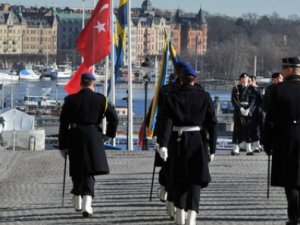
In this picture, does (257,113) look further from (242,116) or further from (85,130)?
(85,130)

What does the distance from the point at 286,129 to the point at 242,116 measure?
9.39 metres

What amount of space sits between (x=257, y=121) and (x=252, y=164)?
80.9 inches

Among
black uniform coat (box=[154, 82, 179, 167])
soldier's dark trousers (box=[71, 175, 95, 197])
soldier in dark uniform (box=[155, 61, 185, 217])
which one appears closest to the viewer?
black uniform coat (box=[154, 82, 179, 167])

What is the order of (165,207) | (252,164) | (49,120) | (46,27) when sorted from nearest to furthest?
(165,207) → (252,164) → (49,120) → (46,27)

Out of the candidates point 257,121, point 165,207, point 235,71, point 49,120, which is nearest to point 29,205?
point 165,207

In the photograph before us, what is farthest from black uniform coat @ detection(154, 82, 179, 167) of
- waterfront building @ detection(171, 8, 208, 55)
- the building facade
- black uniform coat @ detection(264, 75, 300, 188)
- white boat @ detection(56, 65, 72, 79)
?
waterfront building @ detection(171, 8, 208, 55)

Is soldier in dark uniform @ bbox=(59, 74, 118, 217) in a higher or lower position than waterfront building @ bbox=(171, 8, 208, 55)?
higher

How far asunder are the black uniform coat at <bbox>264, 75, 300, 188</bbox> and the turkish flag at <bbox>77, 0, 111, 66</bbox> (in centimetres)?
1449

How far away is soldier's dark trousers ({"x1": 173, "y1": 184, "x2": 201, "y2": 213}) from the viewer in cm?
1240

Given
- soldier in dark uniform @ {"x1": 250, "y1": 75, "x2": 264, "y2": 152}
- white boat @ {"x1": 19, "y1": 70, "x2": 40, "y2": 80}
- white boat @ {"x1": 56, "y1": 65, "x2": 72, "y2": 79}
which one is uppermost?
soldier in dark uniform @ {"x1": 250, "y1": 75, "x2": 264, "y2": 152}

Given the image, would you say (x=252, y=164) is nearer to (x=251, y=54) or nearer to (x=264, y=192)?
(x=264, y=192)

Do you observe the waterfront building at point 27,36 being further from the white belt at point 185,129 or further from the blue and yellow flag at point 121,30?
the white belt at point 185,129

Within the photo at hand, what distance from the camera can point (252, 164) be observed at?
2000 centimetres

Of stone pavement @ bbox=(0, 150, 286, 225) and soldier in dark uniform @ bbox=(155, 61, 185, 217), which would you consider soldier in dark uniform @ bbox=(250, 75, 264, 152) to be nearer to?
stone pavement @ bbox=(0, 150, 286, 225)
